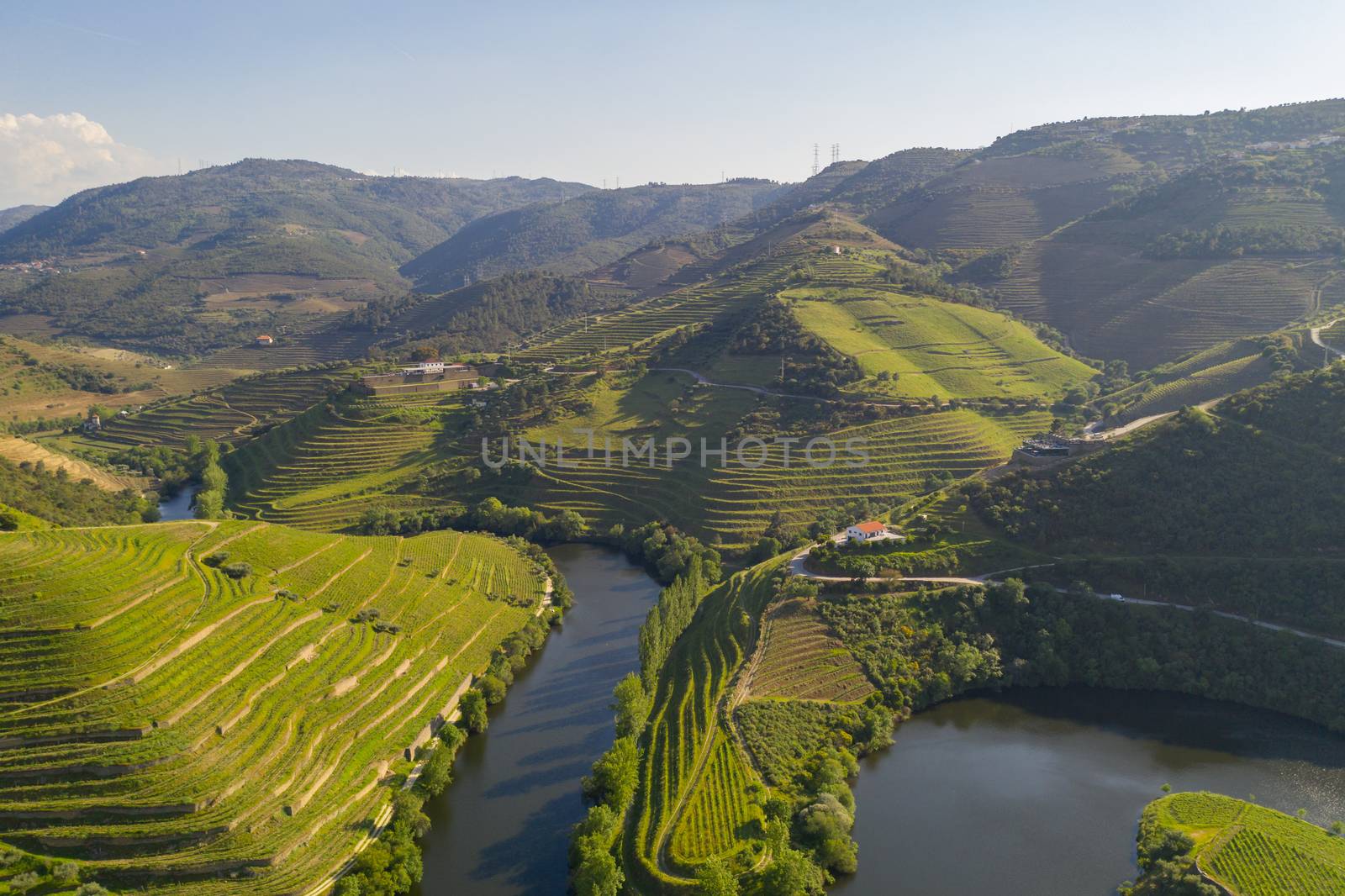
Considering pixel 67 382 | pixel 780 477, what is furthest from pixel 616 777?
pixel 67 382

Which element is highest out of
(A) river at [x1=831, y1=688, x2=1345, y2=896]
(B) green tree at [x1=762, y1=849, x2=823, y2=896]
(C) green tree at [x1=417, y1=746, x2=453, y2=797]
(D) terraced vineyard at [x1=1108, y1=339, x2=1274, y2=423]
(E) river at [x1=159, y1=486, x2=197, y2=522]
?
(D) terraced vineyard at [x1=1108, y1=339, x2=1274, y2=423]

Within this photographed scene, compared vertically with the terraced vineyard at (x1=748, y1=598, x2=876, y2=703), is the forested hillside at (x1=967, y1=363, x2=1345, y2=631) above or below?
above

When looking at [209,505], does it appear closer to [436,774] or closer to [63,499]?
[63,499]

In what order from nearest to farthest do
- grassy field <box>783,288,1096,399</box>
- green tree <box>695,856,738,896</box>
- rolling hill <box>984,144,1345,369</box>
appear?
1. green tree <box>695,856,738,896</box>
2. grassy field <box>783,288,1096,399</box>
3. rolling hill <box>984,144,1345,369</box>

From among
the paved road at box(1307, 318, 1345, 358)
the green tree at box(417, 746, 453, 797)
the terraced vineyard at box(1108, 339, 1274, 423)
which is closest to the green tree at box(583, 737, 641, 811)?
the green tree at box(417, 746, 453, 797)

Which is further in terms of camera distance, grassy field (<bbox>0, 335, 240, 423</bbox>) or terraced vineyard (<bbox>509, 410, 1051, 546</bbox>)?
grassy field (<bbox>0, 335, 240, 423</bbox>)

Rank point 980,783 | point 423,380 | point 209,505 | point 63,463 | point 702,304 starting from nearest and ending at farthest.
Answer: point 980,783
point 209,505
point 63,463
point 423,380
point 702,304

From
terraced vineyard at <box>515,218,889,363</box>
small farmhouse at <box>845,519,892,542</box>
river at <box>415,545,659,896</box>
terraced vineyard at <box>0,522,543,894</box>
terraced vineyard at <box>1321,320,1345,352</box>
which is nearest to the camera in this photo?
terraced vineyard at <box>0,522,543,894</box>

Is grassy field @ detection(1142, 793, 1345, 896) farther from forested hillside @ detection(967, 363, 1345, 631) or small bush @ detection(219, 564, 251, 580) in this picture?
small bush @ detection(219, 564, 251, 580)
